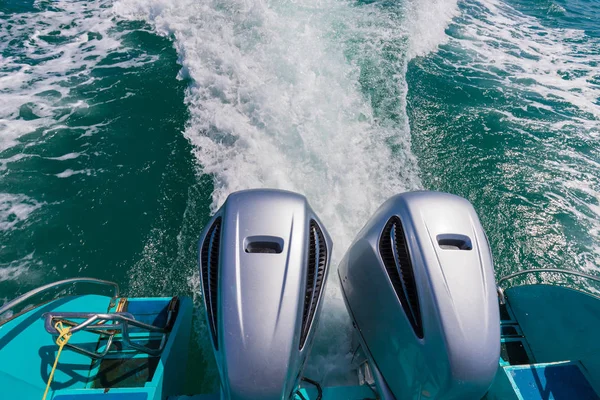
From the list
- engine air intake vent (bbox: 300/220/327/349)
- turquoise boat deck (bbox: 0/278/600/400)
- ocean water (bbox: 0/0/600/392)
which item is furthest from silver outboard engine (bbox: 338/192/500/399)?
ocean water (bbox: 0/0/600/392)

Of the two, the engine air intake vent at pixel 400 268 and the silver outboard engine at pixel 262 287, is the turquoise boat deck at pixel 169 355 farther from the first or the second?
the engine air intake vent at pixel 400 268

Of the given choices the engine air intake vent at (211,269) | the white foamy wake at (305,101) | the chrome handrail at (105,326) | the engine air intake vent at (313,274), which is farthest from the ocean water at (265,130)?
the engine air intake vent at (211,269)

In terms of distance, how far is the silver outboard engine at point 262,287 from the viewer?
5.07 ft

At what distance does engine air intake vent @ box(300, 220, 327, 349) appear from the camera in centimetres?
181

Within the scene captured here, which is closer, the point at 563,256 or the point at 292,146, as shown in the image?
the point at 563,256

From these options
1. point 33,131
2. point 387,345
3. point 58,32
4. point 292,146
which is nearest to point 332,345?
point 387,345

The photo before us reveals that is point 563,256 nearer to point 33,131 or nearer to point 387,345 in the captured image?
point 387,345

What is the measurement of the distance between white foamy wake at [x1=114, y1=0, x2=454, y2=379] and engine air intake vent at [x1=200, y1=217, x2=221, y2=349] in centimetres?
125

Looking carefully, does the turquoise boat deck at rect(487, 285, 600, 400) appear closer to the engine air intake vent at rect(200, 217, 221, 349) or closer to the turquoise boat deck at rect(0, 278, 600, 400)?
the turquoise boat deck at rect(0, 278, 600, 400)

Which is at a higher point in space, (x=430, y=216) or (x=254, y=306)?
(x=430, y=216)

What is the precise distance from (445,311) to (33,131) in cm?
520

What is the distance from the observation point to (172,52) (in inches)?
221

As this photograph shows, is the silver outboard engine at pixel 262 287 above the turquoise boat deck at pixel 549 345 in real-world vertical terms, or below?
above

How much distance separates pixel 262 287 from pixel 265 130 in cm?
296
